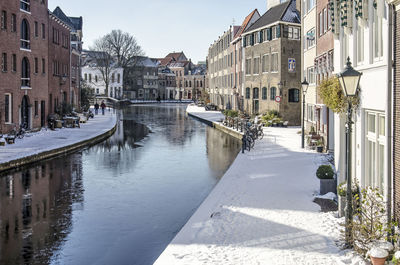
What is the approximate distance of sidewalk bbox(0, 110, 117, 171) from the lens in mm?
21641

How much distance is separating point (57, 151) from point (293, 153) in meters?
11.9

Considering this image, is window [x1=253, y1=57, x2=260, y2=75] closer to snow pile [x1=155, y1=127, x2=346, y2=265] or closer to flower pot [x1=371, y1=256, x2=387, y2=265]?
snow pile [x1=155, y1=127, x2=346, y2=265]

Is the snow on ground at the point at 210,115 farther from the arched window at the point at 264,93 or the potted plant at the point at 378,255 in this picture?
the potted plant at the point at 378,255

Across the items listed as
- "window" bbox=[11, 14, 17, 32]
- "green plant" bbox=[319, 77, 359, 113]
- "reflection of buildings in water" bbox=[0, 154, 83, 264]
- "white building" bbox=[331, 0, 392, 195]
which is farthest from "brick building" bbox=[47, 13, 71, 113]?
"white building" bbox=[331, 0, 392, 195]

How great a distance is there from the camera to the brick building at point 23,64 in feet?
97.4

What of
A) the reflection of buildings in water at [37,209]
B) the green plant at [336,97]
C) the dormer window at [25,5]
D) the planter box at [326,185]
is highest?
the dormer window at [25,5]

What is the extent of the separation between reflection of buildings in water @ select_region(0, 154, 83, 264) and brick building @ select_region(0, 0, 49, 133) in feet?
30.5

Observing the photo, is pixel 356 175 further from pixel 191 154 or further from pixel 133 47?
pixel 133 47

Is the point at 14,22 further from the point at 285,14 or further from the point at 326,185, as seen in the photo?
the point at 326,185

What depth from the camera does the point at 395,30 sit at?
868 centimetres

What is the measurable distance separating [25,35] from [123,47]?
64939 millimetres

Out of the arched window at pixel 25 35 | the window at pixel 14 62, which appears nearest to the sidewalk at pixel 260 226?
the window at pixel 14 62

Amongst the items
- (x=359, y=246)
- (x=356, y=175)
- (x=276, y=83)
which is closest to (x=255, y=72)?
(x=276, y=83)

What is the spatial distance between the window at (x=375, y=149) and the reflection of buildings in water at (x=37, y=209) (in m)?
6.93
